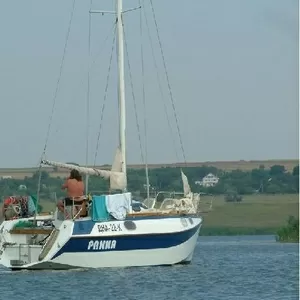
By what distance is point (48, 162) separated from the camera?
60.5 m

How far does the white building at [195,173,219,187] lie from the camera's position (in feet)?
437

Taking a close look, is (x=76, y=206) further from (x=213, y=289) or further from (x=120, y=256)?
(x=213, y=289)

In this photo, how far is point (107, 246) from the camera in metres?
56.3

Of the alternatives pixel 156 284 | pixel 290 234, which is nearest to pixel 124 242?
pixel 156 284

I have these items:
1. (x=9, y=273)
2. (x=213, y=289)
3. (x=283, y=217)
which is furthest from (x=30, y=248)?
(x=283, y=217)

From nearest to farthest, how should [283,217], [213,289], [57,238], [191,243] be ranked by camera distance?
1. [213,289]
2. [57,238]
3. [191,243]
4. [283,217]

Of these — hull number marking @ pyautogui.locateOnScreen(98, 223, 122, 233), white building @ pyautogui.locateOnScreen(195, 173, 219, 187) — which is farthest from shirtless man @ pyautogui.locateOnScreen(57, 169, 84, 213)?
white building @ pyautogui.locateOnScreen(195, 173, 219, 187)

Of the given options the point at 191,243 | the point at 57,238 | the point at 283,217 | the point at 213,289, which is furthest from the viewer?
the point at 283,217

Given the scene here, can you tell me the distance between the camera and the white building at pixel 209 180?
13329 centimetres

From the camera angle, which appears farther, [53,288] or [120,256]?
[120,256]

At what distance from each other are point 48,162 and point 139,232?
19.1 ft

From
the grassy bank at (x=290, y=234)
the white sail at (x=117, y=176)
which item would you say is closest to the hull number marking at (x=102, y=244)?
the white sail at (x=117, y=176)

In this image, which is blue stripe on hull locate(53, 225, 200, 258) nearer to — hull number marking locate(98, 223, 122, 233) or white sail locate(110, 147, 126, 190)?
hull number marking locate(98, 223, 122, 233)

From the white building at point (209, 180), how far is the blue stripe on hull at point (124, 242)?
72.1m
